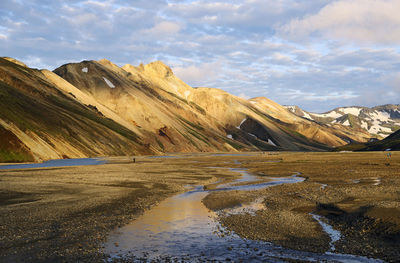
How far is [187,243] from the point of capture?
16.7 metres

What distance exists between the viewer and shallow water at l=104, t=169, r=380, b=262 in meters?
14.4

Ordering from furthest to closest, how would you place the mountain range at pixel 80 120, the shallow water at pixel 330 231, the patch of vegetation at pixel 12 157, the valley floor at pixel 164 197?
the mountain range at pixel 80 120, the patch of vegetation at pixel 12 157, the shallow water at pixel 330 231, the valley floor at pixel 164 197

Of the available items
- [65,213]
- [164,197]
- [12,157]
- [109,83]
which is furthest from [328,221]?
[109,83]

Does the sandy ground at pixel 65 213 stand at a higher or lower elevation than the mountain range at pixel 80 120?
lower

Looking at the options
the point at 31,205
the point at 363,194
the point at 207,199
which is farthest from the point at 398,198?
the point at 31,205

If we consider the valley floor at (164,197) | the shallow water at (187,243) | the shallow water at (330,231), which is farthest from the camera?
the shallow water at (330,231)

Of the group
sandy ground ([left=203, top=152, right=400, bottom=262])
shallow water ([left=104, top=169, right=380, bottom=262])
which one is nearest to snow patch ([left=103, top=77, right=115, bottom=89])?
sandy ground ([left=203, top=152, right=400, bottom=262])

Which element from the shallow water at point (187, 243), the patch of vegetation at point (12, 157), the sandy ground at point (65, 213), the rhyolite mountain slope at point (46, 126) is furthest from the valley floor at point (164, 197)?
the rhyolite mountain slope at point (46, 126)

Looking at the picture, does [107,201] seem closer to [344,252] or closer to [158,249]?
[158,249]

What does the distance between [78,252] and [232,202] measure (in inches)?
621

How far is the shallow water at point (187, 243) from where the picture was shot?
14.4 m

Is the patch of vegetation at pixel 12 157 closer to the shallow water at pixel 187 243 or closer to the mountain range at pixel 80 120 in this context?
the mountain range at pixel 80 120

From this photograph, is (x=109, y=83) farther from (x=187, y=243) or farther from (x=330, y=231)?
(x=330, y=231)

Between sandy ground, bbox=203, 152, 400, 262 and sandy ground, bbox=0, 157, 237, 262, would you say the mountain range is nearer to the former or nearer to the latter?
sandy ground, bbox=0, 157, 237, 262
